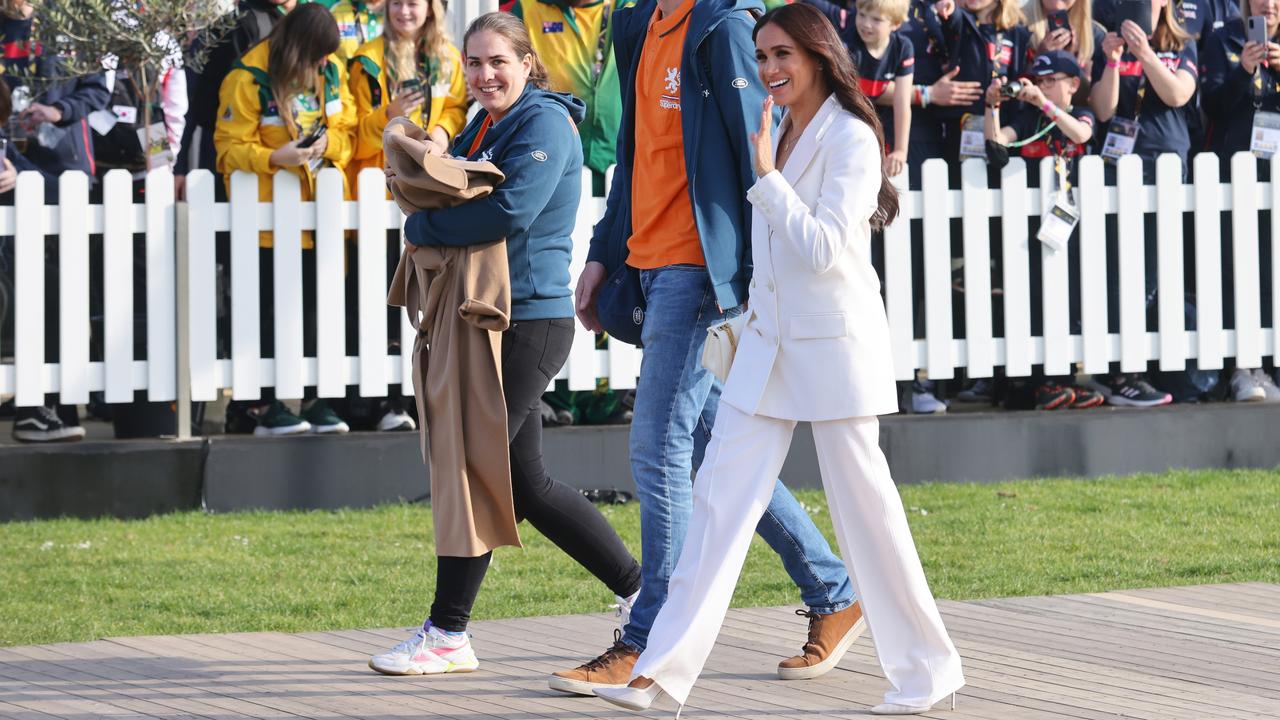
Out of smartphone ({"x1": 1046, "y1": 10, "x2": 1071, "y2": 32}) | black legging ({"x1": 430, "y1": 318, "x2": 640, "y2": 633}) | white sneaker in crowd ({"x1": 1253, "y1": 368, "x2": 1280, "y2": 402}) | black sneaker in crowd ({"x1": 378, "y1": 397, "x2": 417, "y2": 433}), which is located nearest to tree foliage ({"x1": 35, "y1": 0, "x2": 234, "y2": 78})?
black sneaker in crowd ({"x1": 378, "y1": 397, "x2": 417, "y2": 433})

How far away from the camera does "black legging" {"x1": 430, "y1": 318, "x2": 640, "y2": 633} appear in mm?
5293

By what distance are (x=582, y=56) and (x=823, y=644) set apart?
5.13 m

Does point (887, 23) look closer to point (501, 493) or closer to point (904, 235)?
point (904, 235)

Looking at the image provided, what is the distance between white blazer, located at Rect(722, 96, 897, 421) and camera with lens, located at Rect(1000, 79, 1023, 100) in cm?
522

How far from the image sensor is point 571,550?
5426 mm

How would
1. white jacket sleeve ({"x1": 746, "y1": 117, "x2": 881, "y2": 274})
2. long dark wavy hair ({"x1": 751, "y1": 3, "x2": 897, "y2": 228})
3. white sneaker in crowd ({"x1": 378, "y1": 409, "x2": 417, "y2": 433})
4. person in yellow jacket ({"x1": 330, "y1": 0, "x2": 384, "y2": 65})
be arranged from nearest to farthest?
white jacket sleeve ({"x1": 746, "y1": 117, "x2": 881, "y2": 274}) → long dark wavy hair ({"x1": 751, "y1": 3, "x2": 897, "y2": 228}) → white sneaker in crowd ({"x1": 378, "y1": 409, "x2": 417, "y2": 433}) → person in yellow jacket ({"x1": 330, "y1": 0, "x2": 384, "y2": 65})

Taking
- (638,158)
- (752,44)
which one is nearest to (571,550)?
(638,158)

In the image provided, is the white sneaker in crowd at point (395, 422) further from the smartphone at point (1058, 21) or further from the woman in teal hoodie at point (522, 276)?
the smartphone at point (1058, 21)

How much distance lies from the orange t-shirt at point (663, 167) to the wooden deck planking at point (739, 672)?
3.99 ft

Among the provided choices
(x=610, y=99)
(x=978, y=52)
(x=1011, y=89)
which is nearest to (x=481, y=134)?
(x=610, y=99)

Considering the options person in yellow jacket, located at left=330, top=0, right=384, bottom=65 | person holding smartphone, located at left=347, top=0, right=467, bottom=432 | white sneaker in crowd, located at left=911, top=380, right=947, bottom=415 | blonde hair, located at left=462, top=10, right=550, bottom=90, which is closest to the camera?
blonde hair, located at left=462, top=10, right=550, bottom=90

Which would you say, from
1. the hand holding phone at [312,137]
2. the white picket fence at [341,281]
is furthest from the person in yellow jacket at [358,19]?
the white picket fence at [341,281]

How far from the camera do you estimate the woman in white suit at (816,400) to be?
181 inches

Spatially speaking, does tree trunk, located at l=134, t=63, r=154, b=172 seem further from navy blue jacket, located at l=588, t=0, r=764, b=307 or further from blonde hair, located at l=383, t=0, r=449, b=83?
navy blue jacket, located at l=588, t=0, r=764, b=307
